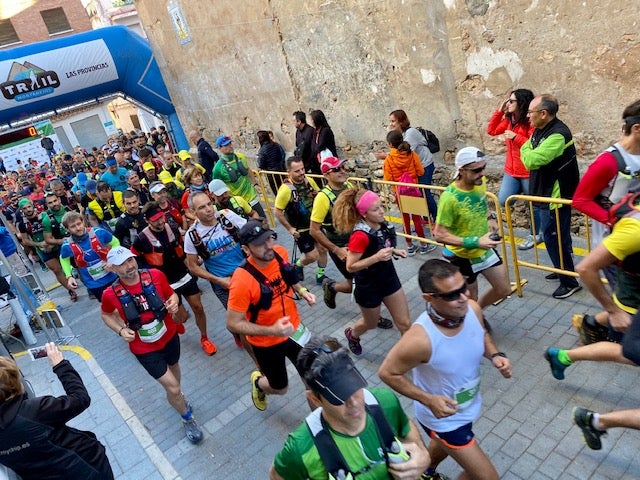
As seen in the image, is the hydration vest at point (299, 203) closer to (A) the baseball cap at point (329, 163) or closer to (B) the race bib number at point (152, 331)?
(A) the baseball cap at point (329, 163)

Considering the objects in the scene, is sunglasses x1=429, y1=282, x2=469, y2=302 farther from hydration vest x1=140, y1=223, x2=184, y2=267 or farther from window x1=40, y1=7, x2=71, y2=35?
window x1=40, y1=7, x2=71, y2=35

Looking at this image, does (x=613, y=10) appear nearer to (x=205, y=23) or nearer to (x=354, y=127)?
(x=354, y=127)

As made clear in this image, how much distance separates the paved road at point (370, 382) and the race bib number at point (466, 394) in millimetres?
1032

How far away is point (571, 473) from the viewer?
128 inches

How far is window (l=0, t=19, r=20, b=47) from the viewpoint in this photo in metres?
32.8

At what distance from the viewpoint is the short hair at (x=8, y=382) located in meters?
2.87

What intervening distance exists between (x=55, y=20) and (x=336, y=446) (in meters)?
41.8

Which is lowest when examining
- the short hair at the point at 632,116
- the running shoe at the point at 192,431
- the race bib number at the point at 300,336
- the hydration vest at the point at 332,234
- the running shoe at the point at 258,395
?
the running shoe at the point at 192,431

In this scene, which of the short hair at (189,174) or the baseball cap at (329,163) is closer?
the baseball cap at (329,163)

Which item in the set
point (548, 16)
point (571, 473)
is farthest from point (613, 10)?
point (571, 473)

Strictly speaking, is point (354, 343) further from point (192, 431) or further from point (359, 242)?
point (192, 431)

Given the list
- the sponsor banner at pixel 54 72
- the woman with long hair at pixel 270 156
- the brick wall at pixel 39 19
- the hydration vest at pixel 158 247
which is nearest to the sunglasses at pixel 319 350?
the hydration vest at pixel 158 247

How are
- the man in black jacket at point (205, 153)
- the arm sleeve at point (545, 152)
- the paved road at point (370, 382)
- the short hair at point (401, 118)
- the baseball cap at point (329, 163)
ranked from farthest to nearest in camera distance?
the man in black jacket at point (205, 153) → the short hair at point (401, 118) → the baseball cap at point (329, 163) → the arm sleeve at point (545, 152) → the paved road at point (370, 382)

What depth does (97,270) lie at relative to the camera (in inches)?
256
